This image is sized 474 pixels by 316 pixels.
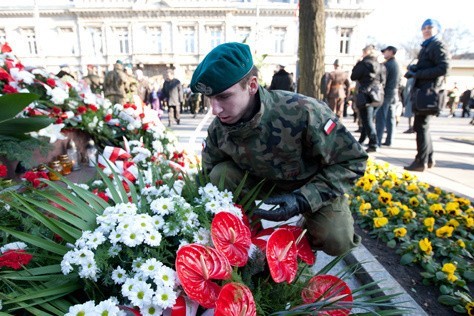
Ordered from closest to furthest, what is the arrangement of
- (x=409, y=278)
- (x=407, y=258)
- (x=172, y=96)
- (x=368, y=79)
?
(x=409, y=278) → (x=407, y=258) → (x=368, y=79) → (x=172, y=96)

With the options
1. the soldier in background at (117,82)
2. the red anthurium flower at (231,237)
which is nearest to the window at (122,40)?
the soldier in background at (117,82)

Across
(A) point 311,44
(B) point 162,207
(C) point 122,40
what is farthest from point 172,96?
(C) point 122,40

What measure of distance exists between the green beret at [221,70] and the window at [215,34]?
36.4 m

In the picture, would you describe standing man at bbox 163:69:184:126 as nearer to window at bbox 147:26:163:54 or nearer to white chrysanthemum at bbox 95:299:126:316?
white chrysanthemum at bbox 95:299:126:316

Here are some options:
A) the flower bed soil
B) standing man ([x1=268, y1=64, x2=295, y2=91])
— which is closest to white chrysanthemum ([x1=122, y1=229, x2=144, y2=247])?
the flower bed soil

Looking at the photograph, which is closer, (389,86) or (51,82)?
(51,82)

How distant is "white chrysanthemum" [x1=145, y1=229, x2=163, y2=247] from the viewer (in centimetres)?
113

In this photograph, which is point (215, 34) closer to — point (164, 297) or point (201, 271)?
point (201, 271)

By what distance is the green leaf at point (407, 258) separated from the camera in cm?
219

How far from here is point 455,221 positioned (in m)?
2.51

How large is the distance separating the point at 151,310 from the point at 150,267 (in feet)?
0.42

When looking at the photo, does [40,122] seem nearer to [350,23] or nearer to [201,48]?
[201,48]

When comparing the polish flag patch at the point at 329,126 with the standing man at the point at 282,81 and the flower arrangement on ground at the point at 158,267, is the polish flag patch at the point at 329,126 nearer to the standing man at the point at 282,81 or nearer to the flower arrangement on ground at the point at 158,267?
the flower arrangement on ground at the point at 158,267

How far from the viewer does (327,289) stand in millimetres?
1290
